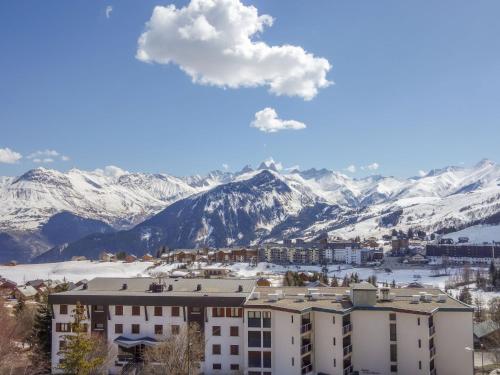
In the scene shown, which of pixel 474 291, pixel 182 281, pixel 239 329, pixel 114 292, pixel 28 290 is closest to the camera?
pixel 239 329

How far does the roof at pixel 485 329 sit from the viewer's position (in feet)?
258

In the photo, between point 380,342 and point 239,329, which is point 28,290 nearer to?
point 239,329

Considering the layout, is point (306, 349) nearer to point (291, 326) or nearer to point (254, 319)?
point (291, 326)

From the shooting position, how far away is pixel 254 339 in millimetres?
57219

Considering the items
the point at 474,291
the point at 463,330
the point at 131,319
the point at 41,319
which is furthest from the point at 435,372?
the point at 474,291

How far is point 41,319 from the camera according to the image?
214ft

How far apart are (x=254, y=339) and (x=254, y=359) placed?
226cm

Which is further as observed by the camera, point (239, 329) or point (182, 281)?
point (182, 281)

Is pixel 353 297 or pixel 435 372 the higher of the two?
Answer: pixel 353 297

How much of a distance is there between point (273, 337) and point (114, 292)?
21.8 meters

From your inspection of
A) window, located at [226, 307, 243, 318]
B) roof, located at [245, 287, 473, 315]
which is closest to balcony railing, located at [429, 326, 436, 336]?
roof, located at [245, 287, 473, 315]

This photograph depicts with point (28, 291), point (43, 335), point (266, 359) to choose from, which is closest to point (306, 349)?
point (266, 359)

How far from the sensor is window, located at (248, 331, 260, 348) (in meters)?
57.1

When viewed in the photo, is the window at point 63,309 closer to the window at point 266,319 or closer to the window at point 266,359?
the window at point 266,319
